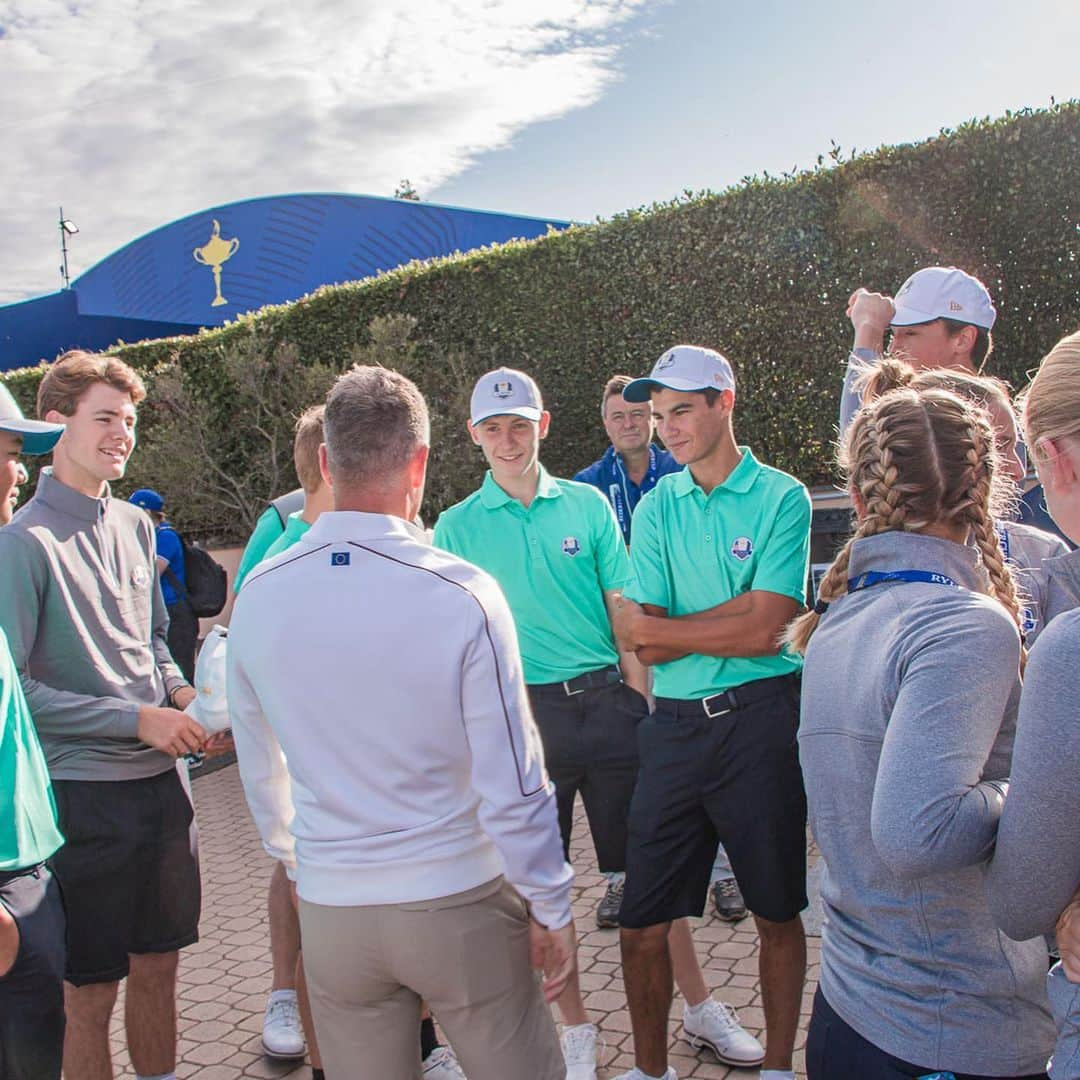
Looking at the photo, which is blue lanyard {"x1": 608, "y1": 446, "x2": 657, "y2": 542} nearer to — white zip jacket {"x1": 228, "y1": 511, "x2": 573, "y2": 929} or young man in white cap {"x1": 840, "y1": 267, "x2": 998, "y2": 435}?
young man in white cap {"x1": 840, "y1": 267, "x2": 998, "y2": 435}

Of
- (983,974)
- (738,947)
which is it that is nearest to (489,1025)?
(983,974)

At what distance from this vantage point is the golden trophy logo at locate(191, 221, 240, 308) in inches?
960

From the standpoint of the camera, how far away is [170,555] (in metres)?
6.87

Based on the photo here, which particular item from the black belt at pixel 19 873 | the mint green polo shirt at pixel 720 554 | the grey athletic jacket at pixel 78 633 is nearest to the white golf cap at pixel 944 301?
the mint green polo shirt at pixel 720 554

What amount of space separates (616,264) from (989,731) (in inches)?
347

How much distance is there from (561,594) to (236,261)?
894 inches

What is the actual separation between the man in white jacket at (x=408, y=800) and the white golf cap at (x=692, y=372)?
144cm

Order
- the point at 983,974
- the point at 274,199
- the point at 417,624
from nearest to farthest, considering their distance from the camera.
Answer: the point at 983,974 < the point at 417,624 < the point at 274,199

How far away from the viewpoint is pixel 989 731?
1.68 metres

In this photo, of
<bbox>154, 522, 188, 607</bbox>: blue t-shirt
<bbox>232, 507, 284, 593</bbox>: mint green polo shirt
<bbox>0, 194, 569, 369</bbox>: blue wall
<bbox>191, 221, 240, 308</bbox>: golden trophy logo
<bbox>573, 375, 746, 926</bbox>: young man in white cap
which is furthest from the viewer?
<bbox>191, 221, 240, 308</bbox>: golden trophy logo

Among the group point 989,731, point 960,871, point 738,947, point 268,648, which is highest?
point 268,648

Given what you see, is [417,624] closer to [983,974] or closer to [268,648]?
[268,648]

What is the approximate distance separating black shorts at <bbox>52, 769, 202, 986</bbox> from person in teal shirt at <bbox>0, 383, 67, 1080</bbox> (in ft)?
2.47

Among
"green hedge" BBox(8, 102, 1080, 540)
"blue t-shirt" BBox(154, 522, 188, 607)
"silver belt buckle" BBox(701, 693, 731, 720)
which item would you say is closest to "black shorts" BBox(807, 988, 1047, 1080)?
"silver belt buckle" BBox(701, 693, 731, 720)
